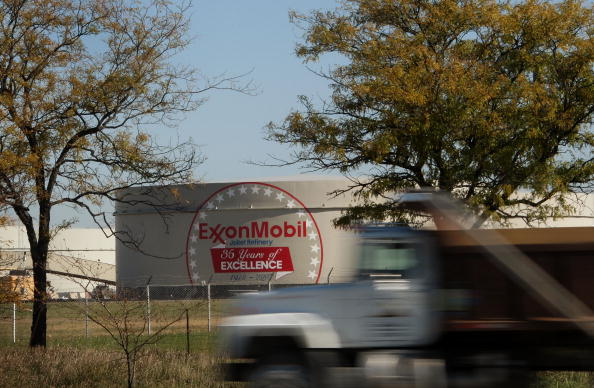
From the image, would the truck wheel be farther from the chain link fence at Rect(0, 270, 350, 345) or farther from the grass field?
the chain link fence at Rect(0, 270, 350, 345)

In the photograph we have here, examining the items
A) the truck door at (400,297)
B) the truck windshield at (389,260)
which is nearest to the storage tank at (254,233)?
the truck windshield at (389,260)

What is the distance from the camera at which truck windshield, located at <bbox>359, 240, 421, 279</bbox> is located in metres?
9.64

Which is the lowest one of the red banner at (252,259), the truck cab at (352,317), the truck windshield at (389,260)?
the truck cab at (352,317)

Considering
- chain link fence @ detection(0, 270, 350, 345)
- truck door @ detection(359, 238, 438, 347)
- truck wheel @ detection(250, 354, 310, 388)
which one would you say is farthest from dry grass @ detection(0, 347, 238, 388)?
truck door @ detection(359, 238, 438, 347)

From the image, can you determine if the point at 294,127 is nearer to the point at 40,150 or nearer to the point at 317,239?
the point at 40,150

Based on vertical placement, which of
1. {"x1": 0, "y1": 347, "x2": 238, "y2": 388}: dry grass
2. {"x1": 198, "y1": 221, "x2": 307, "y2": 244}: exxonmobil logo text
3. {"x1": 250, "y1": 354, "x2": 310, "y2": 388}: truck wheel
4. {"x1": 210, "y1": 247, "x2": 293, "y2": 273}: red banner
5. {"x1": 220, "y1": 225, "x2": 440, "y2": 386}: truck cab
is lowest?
{"x1": 0, "y1": 347, "x2": 238, "y2": 388}: dry grass

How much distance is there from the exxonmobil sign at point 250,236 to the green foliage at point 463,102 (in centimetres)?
1945

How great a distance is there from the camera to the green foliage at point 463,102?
2091 cm

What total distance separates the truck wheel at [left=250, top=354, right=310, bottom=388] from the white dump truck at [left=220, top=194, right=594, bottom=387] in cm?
13

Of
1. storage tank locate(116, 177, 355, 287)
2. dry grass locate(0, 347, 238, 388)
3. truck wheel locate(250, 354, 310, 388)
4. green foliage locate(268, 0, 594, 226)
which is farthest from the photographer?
storage tank locate(116, 177, 355, 287)

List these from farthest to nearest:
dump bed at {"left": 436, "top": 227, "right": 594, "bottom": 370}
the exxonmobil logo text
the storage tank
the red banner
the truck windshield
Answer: the exxonmobil logo text < the red banner < the storage tank < the truck windshield < dump bed at {"left": 436, "top": 227, "right": 594, "bottom": 370}

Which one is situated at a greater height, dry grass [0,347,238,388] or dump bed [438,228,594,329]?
dump bed [438,228,594,329]

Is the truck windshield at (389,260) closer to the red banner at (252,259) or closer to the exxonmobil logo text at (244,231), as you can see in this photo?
the red banner at (252,259)

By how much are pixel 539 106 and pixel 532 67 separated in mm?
1436
